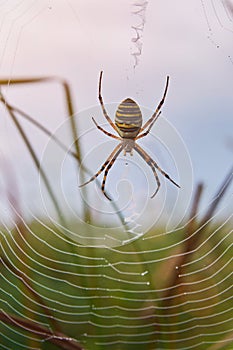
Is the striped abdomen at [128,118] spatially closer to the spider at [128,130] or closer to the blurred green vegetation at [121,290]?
the spider at [128,130]

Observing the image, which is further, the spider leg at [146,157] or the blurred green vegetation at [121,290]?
the spider leg at [146,157]

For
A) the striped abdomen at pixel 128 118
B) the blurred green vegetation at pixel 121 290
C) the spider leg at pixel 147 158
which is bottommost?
the blurred green vegetation at pixel 121 290

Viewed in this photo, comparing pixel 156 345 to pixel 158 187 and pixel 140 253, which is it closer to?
pixel 140 253

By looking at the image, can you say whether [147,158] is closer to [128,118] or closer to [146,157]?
[146,157]

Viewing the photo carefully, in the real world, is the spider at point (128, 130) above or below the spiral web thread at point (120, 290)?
above

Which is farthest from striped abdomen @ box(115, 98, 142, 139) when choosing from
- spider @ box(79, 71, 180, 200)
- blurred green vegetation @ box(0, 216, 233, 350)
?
blurred green vegetation @ box(0, 216, 233, 350)

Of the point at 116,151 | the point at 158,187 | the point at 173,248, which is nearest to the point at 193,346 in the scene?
the point at 173,248

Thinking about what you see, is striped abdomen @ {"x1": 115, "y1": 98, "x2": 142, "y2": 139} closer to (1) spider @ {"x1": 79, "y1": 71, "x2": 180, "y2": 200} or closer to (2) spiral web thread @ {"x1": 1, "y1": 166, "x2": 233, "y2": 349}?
(1) spider @ {"x1": 79, "y1": 71, "x2": 180, "y2": 200}

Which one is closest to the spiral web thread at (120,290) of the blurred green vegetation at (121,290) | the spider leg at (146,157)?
the blurred green vegetation at (121,290)
